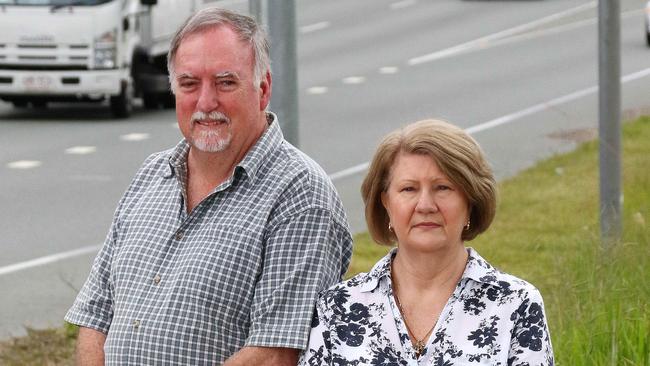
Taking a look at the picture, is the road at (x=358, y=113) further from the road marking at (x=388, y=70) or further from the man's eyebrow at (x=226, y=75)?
the man's eyebrow at (x=226, y=75)

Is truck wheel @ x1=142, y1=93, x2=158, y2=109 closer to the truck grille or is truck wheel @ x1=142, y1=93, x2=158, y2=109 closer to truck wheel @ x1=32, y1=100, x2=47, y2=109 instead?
truck wheel @ x1=32, y1=100, x2=47, y2=109

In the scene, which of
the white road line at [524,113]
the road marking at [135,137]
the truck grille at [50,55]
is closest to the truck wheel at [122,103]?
the truck grille at [50,55]

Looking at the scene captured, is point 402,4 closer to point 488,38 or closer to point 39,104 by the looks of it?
point 488,38

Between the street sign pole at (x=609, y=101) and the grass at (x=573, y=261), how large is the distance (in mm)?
234

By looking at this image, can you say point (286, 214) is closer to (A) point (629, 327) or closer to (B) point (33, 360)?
(A) point (629, 327)

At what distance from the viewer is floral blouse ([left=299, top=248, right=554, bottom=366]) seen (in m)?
4.41

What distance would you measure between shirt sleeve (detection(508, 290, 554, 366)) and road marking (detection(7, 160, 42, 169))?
13.0 meters

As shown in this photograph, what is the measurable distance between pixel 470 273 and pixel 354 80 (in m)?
20.8

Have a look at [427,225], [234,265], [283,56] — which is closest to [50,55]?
[283,56]

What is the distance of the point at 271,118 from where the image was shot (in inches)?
204

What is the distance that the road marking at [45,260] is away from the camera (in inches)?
460

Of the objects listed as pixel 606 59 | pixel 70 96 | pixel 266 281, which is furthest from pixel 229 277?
pixel 70 96

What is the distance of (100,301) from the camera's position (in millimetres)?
5188

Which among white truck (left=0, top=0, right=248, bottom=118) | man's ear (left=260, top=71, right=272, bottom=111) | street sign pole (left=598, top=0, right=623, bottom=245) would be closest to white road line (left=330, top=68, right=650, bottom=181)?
white truck (left=0, top=0, right=248, bottom=118)
